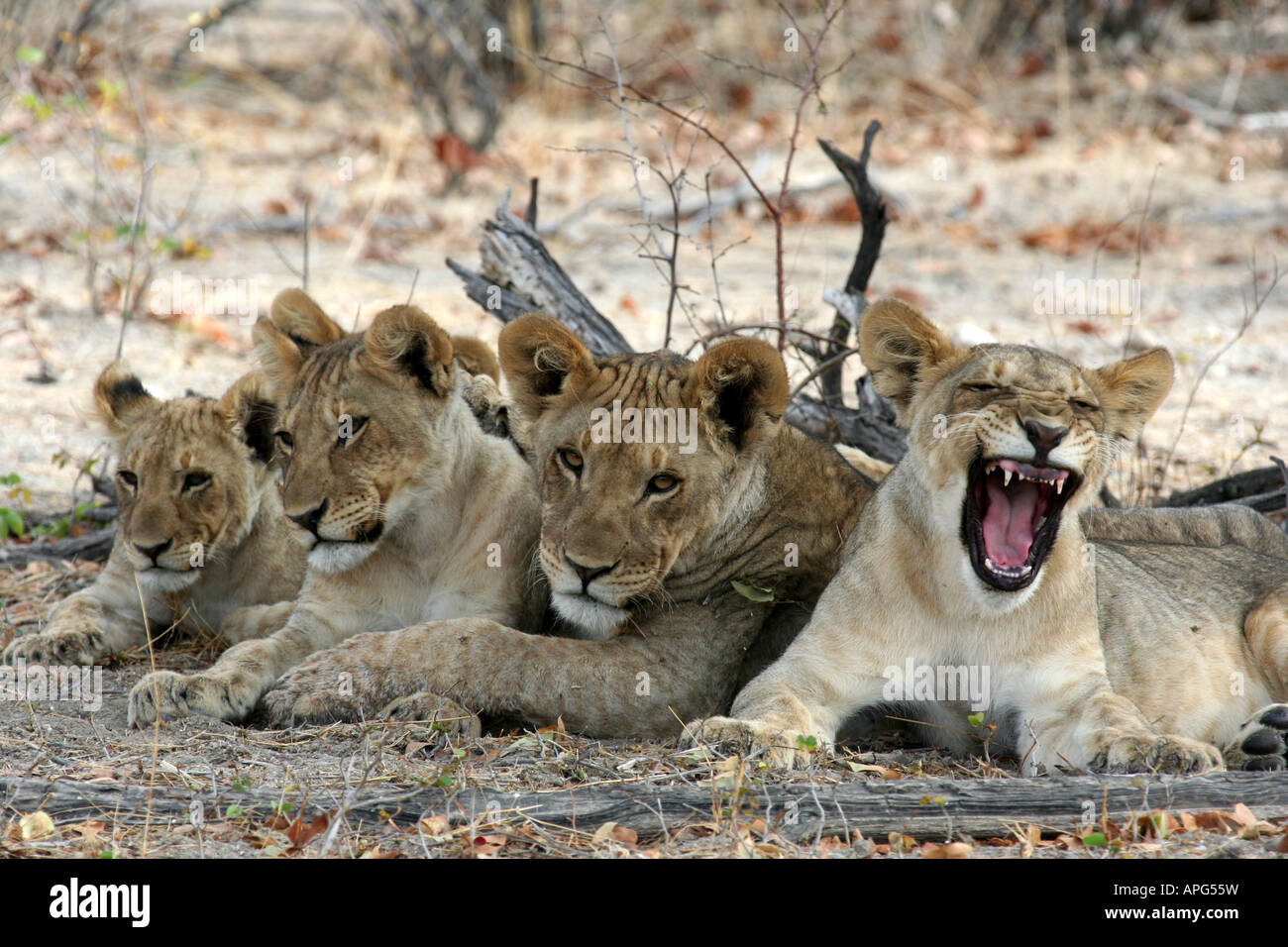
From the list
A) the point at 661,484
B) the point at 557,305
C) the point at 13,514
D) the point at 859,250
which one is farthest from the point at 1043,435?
the point at 13,514

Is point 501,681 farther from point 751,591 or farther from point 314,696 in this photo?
point 751,591

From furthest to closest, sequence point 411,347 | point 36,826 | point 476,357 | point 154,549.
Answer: point 476,357 < point 154,549 < point 411,347 < point 36,826

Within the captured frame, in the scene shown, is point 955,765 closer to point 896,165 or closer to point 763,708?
point 763,708

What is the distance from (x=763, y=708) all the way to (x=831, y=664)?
0.30m

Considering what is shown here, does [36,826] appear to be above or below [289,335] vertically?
below

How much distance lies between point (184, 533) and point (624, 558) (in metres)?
1.67

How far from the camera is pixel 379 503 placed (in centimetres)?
452

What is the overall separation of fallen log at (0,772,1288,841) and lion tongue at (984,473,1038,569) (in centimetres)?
76

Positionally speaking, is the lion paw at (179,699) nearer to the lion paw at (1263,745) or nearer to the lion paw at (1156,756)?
the lion paw at (1156,756)

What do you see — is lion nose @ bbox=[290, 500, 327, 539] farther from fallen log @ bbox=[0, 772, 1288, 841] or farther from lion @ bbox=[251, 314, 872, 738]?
fallen log @ bbox=[0, 772, 1288, 841]

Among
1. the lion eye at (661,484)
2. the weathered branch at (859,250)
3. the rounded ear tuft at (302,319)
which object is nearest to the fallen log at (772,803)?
the lion eye at (661,484)

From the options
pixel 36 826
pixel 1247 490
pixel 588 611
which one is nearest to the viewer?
pixel 36 826

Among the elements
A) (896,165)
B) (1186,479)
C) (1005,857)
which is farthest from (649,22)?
(1005,857)

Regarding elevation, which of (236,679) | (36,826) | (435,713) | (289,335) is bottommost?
(36,826)
